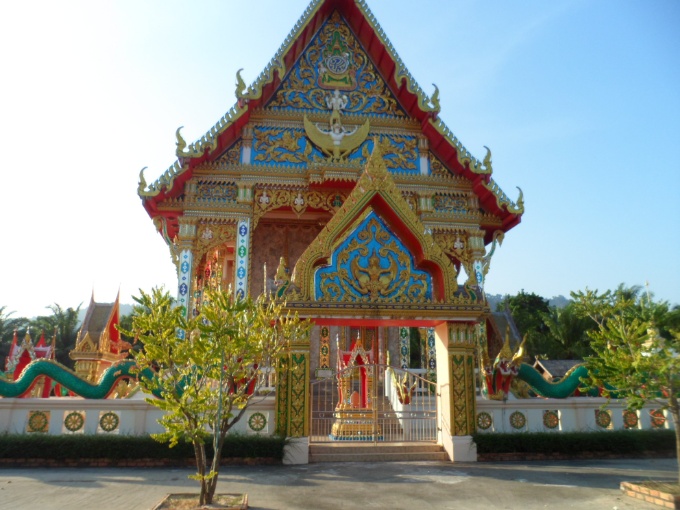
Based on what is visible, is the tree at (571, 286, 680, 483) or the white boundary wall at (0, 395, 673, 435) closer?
the tree at (571, 286, 680, 483)

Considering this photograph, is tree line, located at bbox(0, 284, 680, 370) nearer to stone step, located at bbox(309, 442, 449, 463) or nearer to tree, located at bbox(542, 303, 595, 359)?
tree, located at bbox(542, 303, 595, 359)

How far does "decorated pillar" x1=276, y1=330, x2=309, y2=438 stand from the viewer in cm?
779

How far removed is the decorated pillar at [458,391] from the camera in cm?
801

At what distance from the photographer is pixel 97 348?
45.6ft

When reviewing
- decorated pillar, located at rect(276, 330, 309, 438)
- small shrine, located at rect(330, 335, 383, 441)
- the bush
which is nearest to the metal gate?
small shrine, located at rect(330, 335, 383, 441)

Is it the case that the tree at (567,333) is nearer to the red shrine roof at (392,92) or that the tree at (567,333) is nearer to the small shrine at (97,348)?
the red shrine roof at (392,92)

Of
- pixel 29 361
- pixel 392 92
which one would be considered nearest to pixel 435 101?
pixel 392 92

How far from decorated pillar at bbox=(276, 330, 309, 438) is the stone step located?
0.51 metres

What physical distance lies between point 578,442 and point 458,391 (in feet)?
6.77

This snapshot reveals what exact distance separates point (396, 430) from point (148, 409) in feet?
14.2

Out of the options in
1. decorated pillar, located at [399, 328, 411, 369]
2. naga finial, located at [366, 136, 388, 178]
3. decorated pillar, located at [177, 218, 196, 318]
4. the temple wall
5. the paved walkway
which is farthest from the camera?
the temple wall

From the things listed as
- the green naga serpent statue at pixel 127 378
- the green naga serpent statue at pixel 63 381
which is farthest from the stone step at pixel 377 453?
the green naga serpent statue at pixel 63 381

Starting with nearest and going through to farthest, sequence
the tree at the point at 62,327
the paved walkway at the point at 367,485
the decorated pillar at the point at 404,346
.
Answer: the paved walkway at the point at 367,485, the decorated pillar at the point at 404,346, the tree at the point at 62,327

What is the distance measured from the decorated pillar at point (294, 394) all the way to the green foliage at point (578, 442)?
8.45 feet
